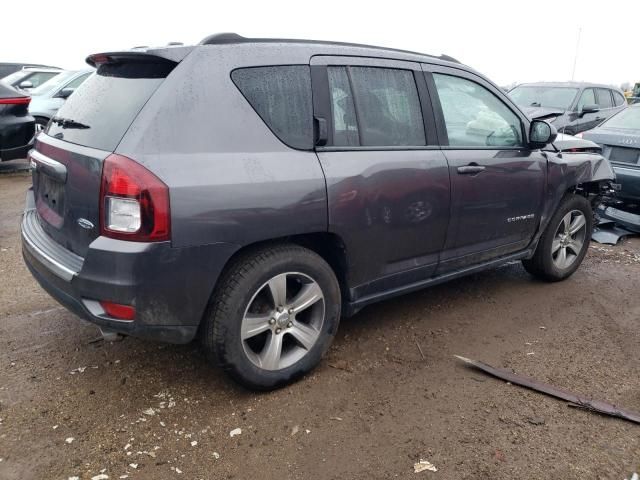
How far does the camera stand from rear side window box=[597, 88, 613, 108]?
1109 cm

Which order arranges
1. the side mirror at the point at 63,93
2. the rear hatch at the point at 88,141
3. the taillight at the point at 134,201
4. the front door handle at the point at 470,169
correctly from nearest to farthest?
the taillight at the point at 134,201
the rear hatch at the point at 88,141
the front door handle at the point at 470,169
the side mirror at the point at 63,93

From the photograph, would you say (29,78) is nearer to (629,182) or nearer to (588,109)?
(588,109)

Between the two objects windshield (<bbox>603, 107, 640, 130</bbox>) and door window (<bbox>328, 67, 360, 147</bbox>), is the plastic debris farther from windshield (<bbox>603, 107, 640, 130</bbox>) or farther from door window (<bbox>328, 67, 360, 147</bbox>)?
windshield (<bbox>603, 107, 640, 130</bbox>)

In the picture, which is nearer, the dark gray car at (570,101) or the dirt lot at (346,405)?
the dirt lot at (346,405)

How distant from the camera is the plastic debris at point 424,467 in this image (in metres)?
2.42

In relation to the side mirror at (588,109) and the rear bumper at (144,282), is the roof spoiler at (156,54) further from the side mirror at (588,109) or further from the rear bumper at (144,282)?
the side mirror at (588,109)

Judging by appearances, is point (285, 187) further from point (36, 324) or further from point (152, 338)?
point (36, 324)

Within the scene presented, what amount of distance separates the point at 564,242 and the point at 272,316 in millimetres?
3053

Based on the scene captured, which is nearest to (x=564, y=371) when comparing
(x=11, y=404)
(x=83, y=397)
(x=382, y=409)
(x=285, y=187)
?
(x=382, y=409)

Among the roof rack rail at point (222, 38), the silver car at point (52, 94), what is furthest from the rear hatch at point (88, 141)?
the silver car at point (52, 94)

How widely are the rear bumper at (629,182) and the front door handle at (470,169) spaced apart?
365cm

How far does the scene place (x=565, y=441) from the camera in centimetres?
264

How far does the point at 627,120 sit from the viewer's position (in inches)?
282

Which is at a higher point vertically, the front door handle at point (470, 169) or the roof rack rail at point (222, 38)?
the roof rack rail at point (222, 38)
